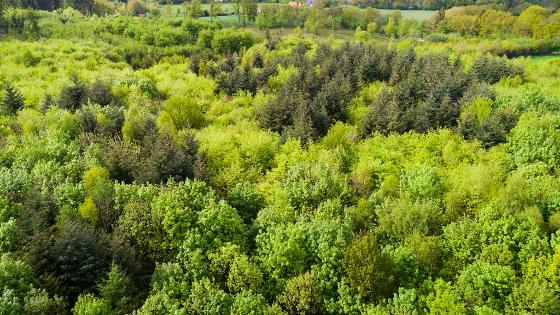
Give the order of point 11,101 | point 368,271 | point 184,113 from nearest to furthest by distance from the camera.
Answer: point 368,271 → point 184,113 → point 11,101

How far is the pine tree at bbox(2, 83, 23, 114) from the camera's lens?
64312 mm

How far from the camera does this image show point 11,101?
64.7 m

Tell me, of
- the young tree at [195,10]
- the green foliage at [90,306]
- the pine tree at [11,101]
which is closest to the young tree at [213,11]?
the young tree at [195,10]

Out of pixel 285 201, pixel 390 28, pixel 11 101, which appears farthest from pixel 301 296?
pixel 390 28

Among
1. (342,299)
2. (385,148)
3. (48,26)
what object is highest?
(48,26)

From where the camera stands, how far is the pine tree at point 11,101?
64.3 m

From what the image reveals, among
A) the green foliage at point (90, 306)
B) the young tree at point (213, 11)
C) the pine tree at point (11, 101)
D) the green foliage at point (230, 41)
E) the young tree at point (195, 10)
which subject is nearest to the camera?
the green foliage at point (90, 306)

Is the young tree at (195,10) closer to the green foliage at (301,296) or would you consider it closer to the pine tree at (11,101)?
the pine tree at (11,101)

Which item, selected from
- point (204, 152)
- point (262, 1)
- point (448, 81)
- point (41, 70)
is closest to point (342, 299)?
point (204, 152)

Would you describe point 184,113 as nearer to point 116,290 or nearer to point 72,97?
point 72,97

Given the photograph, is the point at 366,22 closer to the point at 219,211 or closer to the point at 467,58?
the point at 467,58

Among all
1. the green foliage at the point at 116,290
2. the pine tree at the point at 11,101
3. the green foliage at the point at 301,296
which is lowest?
the green foliage at the point at 301,296

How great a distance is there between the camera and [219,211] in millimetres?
37656

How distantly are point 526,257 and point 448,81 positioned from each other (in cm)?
3709
